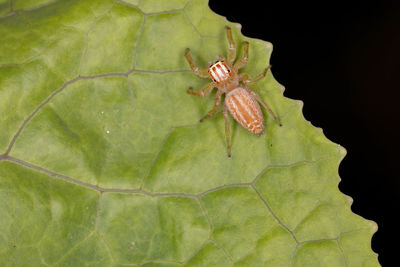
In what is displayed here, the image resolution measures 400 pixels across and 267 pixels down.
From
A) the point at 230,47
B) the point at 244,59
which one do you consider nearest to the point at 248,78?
the point at 244,59

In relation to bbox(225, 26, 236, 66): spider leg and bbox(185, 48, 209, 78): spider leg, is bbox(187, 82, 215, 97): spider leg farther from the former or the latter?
bbox(225, 26, 236, 66): spider leg

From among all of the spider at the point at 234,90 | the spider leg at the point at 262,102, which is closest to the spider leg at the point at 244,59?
the spider at the point at 234,90

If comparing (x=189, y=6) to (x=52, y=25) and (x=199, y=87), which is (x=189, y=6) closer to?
(x=199, y=87)

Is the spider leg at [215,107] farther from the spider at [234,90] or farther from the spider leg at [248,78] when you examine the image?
the spider leg at [248,78]

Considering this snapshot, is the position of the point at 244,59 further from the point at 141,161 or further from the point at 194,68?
the point at 141,161

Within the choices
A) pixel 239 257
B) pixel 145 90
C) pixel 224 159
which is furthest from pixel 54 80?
pixel 239 257

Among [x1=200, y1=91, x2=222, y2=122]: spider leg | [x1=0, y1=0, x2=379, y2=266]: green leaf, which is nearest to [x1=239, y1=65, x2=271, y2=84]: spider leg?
[x1=0, y1=0, x2=379, y2=266]: green leaf

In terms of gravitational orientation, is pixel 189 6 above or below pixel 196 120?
above
